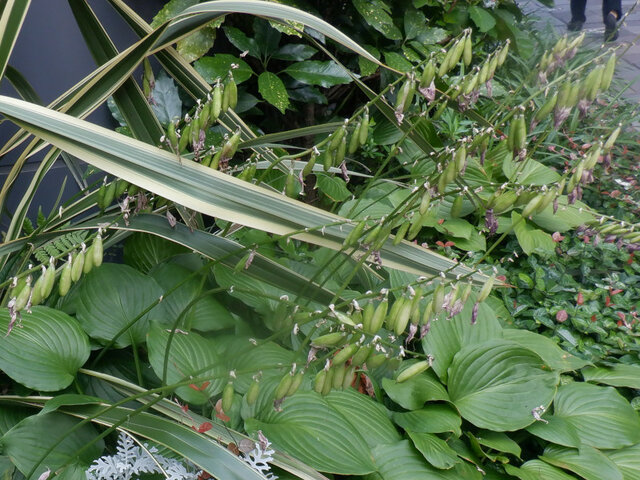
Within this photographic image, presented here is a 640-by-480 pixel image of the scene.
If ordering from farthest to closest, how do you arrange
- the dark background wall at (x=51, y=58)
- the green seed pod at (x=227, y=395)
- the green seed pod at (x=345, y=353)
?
the dark background wall at (x=51, y=58), the green seed pod at (x=227, y=395), the green seed pod at (x=345, y=353)

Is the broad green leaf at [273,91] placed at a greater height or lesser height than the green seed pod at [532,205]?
lesser

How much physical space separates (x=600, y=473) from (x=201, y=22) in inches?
49.1

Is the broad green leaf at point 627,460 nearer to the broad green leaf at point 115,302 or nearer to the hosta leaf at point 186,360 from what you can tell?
the hosta leaf at point 186,360

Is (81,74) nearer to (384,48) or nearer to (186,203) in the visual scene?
(384,48)

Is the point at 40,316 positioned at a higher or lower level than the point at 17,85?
lower

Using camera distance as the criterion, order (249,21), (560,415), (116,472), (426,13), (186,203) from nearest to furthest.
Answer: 1. (186,203)
2. (116,472)
3. (560,415)
4. (249,21)
5. (426,13)

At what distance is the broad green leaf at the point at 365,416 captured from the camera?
1223mm

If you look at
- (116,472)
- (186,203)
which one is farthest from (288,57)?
(116,472)

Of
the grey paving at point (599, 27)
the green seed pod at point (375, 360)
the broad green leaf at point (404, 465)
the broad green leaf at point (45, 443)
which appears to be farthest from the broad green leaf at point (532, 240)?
the grey paving at point (599, 27)

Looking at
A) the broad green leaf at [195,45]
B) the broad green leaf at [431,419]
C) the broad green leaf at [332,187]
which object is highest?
the broad green leaf at [195,45]

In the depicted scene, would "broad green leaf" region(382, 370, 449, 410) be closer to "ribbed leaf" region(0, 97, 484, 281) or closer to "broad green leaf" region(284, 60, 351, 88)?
"ribbed leaf" region(0, 97, 484, 281)

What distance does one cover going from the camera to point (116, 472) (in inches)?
39.1

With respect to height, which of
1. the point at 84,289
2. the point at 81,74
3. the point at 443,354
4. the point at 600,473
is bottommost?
the point at 600,473

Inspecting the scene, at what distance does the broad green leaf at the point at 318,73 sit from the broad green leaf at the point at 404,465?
1265mm
